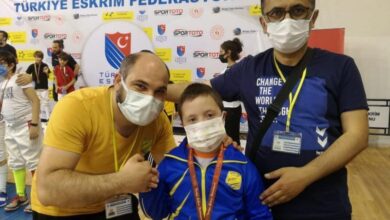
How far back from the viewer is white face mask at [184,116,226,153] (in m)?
1.51

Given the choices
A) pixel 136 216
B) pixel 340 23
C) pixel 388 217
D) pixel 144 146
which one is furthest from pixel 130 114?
pixel 340 23

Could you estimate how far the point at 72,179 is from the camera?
4.71 feet

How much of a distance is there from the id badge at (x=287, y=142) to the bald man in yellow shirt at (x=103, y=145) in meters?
0.52

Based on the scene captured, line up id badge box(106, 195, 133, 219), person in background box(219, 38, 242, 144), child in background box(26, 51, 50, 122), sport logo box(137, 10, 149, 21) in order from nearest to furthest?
1. id badge box(106, 195, 133, 219)
2. person in background box(219, 38, 242, 144)
3. sport logo box(137, 10, 149, 21)
4. child in background box(26, 51, 50, 122)

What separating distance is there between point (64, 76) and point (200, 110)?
6.34 metres

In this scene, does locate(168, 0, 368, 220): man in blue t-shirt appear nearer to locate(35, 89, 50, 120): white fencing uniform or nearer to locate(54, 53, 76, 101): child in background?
locate(54, 53, 76, 101): child in background

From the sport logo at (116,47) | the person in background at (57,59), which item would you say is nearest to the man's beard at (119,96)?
the sport logo at (116,47)

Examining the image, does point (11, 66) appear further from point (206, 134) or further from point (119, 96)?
point (206, 134)

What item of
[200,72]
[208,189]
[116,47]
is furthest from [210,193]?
[116,47]

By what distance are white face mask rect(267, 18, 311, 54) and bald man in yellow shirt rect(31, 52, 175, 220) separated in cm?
50

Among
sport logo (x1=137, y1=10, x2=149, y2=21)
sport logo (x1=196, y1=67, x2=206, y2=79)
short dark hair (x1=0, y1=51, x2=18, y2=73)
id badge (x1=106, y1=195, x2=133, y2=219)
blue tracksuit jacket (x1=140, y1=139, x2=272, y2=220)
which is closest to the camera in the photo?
blue tracksuit jacket (x1=140, y1=139, x2=272, y2=220)

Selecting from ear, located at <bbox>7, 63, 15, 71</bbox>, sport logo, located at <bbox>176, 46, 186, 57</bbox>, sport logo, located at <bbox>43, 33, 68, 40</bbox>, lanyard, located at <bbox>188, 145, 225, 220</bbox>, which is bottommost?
lanyard, located at <bbox>188, 145, 225, 220</bbox>

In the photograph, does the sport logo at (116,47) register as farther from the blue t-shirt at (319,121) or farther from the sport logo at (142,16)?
the blue t-shirt at (319,121)

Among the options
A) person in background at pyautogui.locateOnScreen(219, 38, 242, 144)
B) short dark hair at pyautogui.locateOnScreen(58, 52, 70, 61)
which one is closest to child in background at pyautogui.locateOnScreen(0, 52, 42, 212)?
person in background at pyautogui.locateOnScreen(219, 38, 242, 144)
